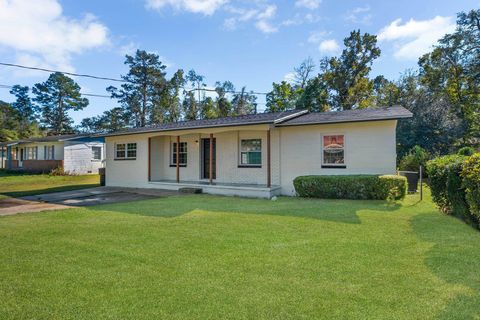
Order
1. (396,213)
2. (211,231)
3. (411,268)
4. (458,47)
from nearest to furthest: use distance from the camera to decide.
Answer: (411,268)
(211,231)
(396,213)
(458,47)

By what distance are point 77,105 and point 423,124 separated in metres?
55.5

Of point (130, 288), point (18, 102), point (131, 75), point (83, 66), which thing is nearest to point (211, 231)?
point (130, 288)

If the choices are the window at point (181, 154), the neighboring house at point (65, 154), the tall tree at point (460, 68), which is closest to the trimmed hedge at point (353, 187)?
the window at point (181, 154)

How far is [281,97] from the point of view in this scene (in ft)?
107

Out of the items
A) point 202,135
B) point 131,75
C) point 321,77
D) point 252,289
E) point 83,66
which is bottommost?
point 252,289

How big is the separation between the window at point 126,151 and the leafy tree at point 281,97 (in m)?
19.1

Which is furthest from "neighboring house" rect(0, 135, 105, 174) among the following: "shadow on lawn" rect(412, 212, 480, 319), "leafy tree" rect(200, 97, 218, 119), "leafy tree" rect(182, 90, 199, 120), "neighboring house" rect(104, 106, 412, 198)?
"shadow on lawn" rect(412, 212, 480, 319)

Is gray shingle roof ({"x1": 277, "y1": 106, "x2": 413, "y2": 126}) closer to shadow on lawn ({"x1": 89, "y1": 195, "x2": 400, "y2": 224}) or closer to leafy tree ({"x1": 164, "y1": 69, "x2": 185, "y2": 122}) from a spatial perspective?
shadow on lawn ({"x1": 89, "y1": 195, "x2": 400, "y2": 224})

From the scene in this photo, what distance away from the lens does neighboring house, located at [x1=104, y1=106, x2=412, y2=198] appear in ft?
36.9

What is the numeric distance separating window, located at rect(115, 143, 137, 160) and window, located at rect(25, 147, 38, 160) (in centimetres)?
1728

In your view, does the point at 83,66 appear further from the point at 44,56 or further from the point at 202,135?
the point at 202,135

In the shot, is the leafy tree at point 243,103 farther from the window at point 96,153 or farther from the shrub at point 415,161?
the shrub at point 415,161

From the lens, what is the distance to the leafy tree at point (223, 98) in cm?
3928

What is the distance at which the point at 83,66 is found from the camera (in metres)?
21.5
